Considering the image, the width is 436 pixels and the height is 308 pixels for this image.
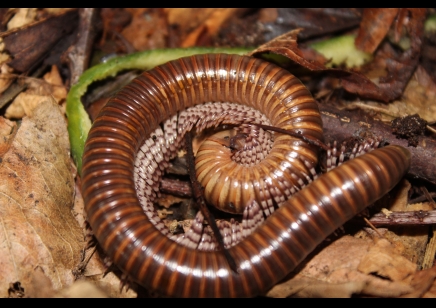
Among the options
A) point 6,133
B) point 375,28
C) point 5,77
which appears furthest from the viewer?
Result: point 375,28

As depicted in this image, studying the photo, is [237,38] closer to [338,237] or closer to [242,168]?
[242,168]

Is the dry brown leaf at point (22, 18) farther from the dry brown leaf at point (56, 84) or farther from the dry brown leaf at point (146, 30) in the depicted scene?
the dry brown leaf at point (146, 30)

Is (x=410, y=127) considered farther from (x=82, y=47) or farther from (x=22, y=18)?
(x=22, y=18)

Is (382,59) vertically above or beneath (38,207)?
above

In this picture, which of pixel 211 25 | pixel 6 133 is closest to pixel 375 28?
pixel 211 25

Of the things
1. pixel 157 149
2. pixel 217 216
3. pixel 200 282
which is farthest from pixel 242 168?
pixel 200 282

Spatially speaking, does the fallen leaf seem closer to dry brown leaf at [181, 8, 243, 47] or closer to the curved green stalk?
the curved green stalk

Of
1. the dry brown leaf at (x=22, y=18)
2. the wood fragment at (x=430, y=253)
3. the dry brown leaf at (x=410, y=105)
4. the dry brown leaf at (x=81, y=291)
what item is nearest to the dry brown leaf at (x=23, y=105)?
the dry brown leaf at (x=22, y=18)
